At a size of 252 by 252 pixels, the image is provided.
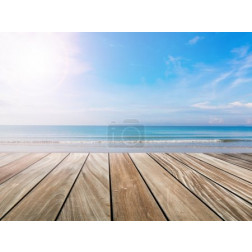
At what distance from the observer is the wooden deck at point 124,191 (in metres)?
0.67

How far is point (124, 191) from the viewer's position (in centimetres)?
88

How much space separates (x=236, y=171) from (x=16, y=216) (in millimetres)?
1342

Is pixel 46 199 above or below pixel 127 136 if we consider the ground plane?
below

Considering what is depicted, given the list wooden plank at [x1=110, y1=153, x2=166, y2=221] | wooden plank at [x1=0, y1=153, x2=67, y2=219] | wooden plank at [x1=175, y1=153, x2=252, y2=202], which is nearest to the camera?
wooden plank at [x1=110, y1=153, x2=166, y2=221]

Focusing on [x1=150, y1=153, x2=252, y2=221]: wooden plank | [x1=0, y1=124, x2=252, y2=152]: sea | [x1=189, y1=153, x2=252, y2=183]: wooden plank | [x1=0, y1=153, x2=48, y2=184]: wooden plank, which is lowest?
[x1=150, y1=153, x2=252, y2=221]: wooden plank

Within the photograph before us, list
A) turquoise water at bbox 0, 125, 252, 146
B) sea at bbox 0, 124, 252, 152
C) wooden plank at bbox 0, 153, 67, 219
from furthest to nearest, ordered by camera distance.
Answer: turquoise water at bbox 0, 125, 252, 146
sea at bbox 0, 124, 252, 152
wooden plank at bbox 0, 153, 67, 219

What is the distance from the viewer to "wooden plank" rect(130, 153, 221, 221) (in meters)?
0.67

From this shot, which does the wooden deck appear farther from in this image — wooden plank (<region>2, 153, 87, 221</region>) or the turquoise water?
the turquoise water

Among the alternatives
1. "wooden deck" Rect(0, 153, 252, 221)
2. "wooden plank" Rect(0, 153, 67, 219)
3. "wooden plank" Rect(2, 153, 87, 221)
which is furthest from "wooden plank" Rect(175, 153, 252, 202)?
"wooden plank" Rect(0, 153, 67, 219)

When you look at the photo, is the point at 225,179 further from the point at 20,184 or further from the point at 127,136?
the point at 127,136

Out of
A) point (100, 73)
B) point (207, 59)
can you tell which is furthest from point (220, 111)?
point (100, 73)

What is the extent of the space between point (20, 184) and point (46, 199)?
293 millimetres

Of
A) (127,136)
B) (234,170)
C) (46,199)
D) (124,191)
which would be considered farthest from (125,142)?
(46,199)
